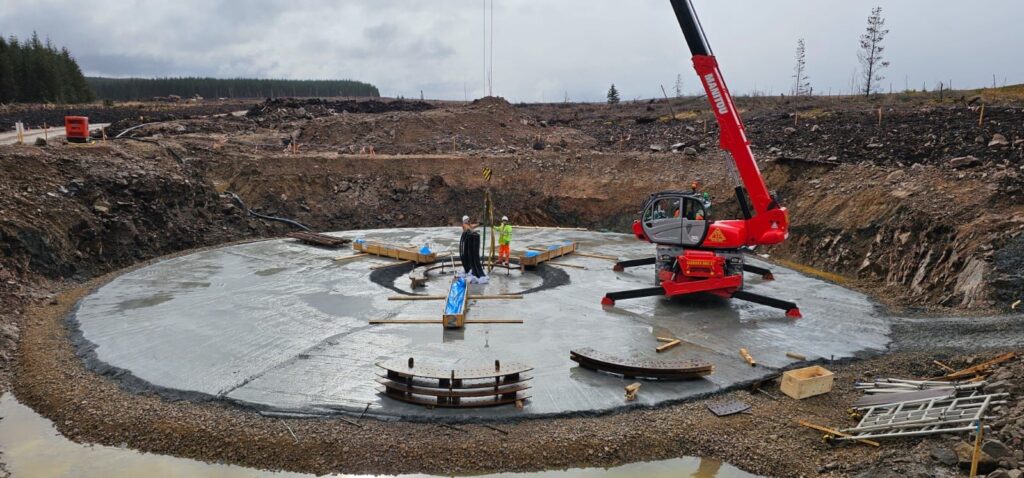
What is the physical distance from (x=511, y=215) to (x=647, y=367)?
15056 mm

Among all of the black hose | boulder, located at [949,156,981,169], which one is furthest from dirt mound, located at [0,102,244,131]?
boulder, located at [949,156,981,169]

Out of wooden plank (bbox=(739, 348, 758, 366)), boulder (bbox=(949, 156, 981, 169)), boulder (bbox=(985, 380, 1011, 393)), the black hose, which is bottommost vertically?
wooden plank (bbox=(739, 348, 758, 366))

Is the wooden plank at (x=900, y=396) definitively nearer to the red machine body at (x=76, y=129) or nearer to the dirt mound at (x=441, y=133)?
the dirt mound at (x=441, y=133)

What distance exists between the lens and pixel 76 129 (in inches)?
773

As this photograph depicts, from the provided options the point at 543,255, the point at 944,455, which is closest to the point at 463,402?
the point at 944,455

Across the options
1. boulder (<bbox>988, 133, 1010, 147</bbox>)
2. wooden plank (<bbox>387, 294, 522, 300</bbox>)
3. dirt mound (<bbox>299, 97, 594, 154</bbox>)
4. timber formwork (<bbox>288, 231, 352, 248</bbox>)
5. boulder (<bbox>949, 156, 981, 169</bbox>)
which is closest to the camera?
wooden plank (<bbox>387, 294, 522, 300</bbox>)

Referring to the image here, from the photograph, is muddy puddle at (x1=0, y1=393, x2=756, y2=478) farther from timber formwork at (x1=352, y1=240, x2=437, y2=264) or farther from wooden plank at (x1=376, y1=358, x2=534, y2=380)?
timber formwork at (x1=352, y1=240, x2=437, y2=264)

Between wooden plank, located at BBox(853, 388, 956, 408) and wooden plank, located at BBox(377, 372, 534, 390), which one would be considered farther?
wooden plank, located at BBox(377, 372, 534, 390)

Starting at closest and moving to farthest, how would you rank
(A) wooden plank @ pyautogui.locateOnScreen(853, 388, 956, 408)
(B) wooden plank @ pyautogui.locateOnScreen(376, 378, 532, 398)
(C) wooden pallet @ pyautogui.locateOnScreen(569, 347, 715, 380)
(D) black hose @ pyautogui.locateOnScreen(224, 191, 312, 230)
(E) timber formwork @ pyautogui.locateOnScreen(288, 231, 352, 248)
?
(A) wooden plank @ pyautogui.locateOnScreen(853, 388, 956, 408)
(B) wooden plank @ pyautogui.locateOnScreen(376, 378, 532, 398)
(C) wooden pallet @ pyautogui.locateOnScreen(569, 347, 715, 380)
(E) timber formwork @ pyautogui.locateOnScreen(288, 231, 352, 248)
(D) black hose @ pyautogui.locateOnScreen(224, 191, 312, 230)

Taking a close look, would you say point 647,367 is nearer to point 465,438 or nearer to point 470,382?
point 470,382

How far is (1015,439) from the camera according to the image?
19.7 ft

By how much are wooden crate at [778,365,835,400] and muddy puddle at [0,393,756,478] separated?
6.52 ft

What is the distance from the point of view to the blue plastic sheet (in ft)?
36.5

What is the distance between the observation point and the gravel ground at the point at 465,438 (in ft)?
22.6
